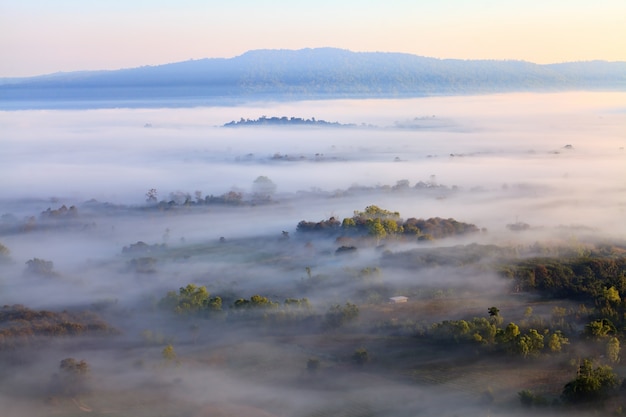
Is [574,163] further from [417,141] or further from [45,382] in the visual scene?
[45,382]

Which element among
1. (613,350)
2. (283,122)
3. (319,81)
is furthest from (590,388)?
(319,81)

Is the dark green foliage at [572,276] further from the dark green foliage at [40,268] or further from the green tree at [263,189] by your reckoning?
the green tree at [263,189]

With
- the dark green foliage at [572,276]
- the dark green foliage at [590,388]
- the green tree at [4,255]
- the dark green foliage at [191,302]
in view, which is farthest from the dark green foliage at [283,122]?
the dark green foliage at [590,388]

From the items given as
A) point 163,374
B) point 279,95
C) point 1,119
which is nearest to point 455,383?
point 163,374

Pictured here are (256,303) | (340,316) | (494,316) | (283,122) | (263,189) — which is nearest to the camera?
(494,316)

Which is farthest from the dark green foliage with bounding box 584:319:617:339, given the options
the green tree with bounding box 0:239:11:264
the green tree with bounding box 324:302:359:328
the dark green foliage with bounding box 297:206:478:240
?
the green tree with bounding box 0:239:11:264

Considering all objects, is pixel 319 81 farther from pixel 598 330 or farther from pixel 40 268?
pixel 598 330
